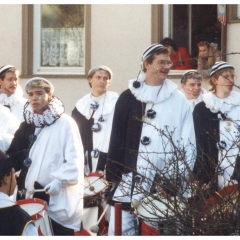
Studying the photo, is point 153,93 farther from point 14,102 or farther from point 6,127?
point 14,102

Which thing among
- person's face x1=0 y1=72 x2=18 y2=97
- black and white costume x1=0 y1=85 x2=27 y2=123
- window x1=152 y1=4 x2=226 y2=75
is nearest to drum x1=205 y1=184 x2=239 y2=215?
black and white costume x1=0 y1=85 x2=27 y2=123

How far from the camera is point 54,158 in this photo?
6.75m

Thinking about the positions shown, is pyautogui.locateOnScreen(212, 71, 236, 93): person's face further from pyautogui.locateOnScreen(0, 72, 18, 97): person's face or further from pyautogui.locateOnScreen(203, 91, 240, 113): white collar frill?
pyautogui.locateOnScreen(0, 72, 18, 97): person's face

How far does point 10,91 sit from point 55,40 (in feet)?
13.5

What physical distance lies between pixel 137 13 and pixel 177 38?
71 cm

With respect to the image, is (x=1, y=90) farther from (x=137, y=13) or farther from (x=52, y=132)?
(x=137, y=13)

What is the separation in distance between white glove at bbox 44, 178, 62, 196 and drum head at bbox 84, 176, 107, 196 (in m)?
0.60

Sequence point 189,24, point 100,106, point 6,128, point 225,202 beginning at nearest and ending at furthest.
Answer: point 225,202, point 6,128, point 100,106, point 189,24

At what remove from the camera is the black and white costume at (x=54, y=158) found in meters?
6.71

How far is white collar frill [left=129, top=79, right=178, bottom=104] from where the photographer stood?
6602mm

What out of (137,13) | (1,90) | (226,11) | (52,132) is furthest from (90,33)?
(52,132)

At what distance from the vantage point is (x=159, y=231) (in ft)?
14.8

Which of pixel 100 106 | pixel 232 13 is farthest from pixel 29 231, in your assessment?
pixel 232 13

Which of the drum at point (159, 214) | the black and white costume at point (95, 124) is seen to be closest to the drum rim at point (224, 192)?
the drum at point (159, 214)
